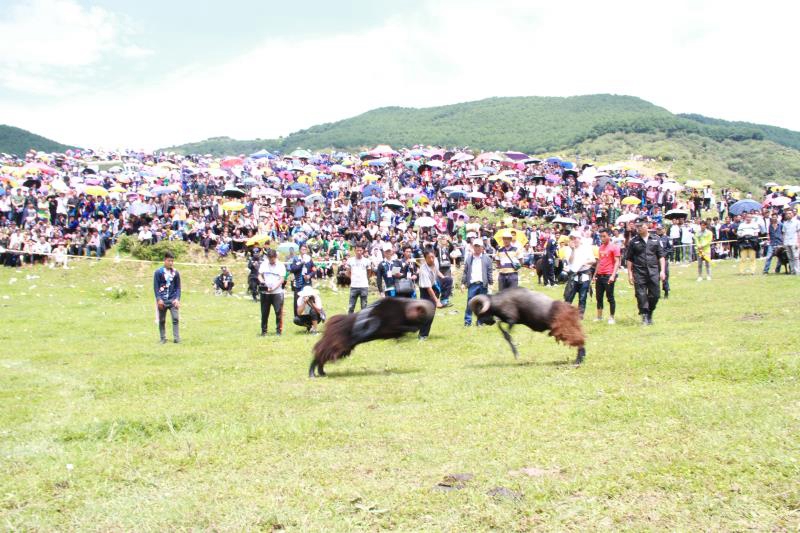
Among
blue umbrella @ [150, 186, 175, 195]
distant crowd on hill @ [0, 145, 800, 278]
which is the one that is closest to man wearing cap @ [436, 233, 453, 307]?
distant crowd on hill @ [0, 145, 800, 278]

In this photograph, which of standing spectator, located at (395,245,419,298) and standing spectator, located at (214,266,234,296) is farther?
standing spectator, located at (214,266,234,296)

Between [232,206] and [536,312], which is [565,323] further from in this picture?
[232,206]

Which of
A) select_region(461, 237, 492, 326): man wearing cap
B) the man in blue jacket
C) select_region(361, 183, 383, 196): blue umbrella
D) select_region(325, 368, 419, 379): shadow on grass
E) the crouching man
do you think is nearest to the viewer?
select_region(325, 368, 419, 379): shadow on grass

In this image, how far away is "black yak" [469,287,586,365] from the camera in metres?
9.81

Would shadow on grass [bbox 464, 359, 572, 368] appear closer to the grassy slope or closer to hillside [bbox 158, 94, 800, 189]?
the grassy slope

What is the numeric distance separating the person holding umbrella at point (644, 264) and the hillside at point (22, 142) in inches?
3731

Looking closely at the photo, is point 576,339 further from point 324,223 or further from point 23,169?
point 23,169

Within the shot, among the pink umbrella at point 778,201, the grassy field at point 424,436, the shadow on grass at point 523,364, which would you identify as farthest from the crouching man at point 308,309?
the pink umbrella at point 778,201

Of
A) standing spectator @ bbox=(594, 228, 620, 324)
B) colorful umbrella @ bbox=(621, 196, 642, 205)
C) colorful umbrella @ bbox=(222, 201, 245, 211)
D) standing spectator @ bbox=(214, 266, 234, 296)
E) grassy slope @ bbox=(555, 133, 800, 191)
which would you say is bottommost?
standing spectator @ bbox=(214, 266, 234, 296)

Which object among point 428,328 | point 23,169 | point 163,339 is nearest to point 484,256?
point 428,328

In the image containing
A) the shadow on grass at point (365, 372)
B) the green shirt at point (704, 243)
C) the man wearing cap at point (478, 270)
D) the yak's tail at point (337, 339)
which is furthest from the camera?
the green shirt at point (704, 243)

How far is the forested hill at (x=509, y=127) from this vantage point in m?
87.5

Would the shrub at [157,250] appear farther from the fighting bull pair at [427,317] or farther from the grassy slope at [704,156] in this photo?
the grassy slope at [704,156]

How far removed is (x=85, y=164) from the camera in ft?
176
